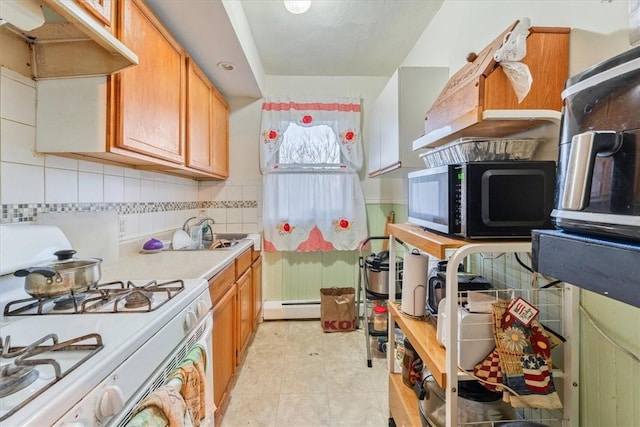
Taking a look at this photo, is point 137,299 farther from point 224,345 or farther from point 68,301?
point 224,345

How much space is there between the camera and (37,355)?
66 cm

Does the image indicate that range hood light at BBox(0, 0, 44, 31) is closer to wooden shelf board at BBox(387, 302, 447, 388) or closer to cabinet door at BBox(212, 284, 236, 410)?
cabinet door at BBox(212, 284, 236, 410)

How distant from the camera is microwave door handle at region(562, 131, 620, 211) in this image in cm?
46

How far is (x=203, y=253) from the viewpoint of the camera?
1.91 m

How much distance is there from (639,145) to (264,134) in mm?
2822

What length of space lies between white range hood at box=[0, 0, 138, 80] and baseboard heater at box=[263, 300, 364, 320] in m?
2.43

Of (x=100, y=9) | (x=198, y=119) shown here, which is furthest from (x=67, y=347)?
(x=198, y=119)

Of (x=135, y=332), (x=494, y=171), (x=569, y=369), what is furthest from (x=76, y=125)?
(x=569, y=369)

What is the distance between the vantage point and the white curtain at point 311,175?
3008 mm

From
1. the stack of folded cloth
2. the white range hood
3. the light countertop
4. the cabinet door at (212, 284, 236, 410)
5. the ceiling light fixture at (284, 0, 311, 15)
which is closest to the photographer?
the stack of folded cloth

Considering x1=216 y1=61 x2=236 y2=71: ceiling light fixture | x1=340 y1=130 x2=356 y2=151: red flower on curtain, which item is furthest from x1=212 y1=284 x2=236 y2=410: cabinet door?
x1=340 y1=130 x2=356 y2=151: red flower on curtain

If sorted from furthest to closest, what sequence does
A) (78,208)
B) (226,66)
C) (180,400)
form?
1. (226,66)
2. (78,208)
3. (180,400)

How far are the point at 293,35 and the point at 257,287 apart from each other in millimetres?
2129

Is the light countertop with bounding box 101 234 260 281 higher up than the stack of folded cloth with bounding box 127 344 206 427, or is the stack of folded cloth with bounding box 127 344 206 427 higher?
the light countertop with bounding box 101 234 260 281
